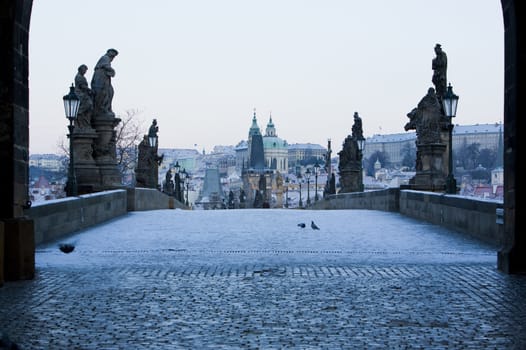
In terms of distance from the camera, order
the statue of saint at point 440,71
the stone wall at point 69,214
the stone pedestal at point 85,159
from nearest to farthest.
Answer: the stone wall at point 69,214
the stone pedestal at point 85,159
the statue of saint at point 440,71

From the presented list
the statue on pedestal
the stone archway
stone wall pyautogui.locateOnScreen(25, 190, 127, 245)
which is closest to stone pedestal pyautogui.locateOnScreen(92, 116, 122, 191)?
stone wall pyautogui.locateOnScreen(25, 190, 127, 245)

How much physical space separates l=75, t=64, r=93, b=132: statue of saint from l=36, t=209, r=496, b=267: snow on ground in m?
4.10

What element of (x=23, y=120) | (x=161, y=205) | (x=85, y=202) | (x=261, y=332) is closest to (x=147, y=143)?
(x=161, y=205)

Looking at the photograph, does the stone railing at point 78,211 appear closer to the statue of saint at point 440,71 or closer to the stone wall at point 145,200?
the stone wall at point 145,200

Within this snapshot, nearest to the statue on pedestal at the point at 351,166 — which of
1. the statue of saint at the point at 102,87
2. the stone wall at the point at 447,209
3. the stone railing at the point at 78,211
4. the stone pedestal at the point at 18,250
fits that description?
the stone wall at the point at 447,209

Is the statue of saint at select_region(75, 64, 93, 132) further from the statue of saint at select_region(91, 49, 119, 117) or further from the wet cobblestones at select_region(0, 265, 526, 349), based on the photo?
the wet cobblestones at select_region(0, 265, 526, 349)

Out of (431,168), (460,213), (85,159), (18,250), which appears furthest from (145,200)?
(18,250)

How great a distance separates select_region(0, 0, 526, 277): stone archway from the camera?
9273 millimetres

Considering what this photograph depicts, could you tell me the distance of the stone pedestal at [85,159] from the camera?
22125 millimetres

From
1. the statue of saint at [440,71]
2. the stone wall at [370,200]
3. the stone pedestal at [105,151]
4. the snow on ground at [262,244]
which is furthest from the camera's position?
the statue of saint at [440,71]

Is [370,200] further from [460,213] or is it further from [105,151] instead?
[460,213]

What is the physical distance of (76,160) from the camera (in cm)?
2239

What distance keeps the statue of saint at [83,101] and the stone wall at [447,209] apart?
27.9 ft

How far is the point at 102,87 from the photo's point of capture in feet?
74.7
